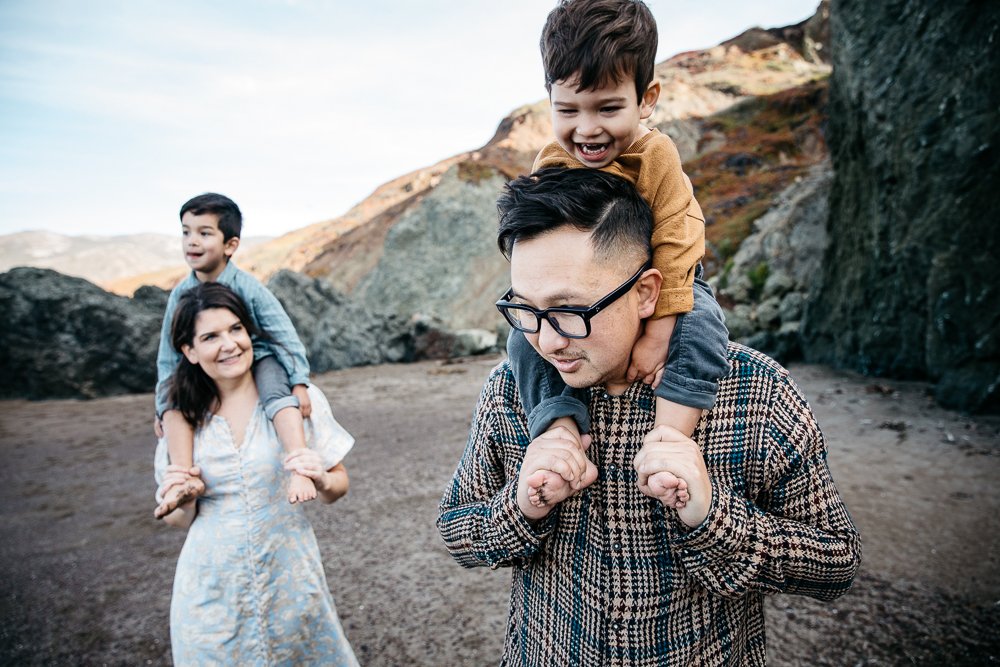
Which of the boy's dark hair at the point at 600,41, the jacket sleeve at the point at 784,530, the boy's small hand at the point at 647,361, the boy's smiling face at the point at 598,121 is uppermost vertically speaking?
the boy's dark hair at the point at 600,41

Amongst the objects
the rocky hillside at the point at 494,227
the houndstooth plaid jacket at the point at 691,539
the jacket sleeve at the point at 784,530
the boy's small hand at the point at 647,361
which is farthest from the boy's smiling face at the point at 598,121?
the rocky hillside at the point at 494,227

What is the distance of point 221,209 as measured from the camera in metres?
3.40

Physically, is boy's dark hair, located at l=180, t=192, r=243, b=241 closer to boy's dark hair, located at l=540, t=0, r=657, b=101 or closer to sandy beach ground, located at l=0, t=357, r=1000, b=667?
boy's dark hair, located at l=540, t=0, r=657, b=101

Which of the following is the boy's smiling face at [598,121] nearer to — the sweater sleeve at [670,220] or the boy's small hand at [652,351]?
the sweater sleeve at [670,220]

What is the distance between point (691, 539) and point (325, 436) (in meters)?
1.96

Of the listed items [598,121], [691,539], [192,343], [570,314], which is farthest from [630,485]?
[192,343]

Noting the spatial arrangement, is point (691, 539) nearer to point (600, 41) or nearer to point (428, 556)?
point (600, 41)

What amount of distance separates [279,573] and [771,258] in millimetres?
15625

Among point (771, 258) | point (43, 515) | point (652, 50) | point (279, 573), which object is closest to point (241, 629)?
point (279, 573)

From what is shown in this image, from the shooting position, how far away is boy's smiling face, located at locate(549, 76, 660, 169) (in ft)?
5.62

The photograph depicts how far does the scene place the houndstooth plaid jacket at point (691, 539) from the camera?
1.29 m

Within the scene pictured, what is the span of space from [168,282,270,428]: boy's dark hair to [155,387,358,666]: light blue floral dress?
0.10 metres

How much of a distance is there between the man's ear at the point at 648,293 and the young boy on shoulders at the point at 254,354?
1491mm

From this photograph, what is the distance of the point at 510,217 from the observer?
1305 millimetres
